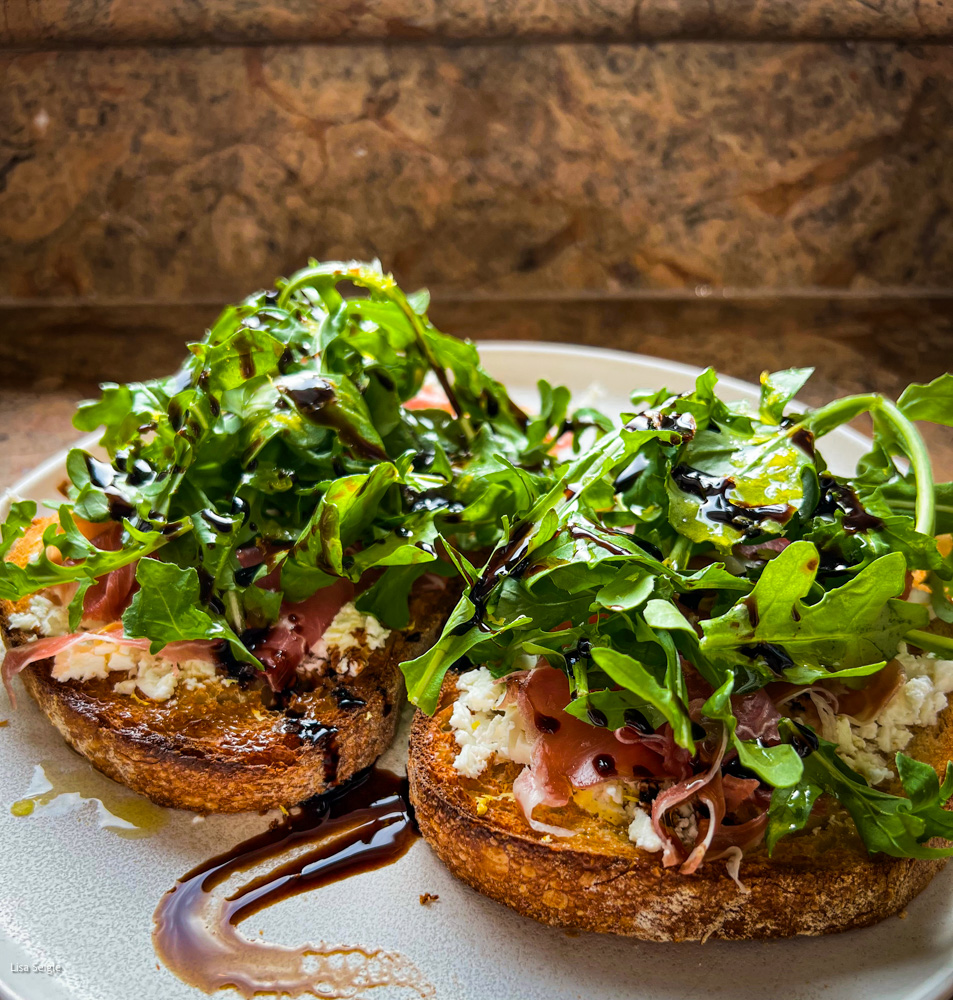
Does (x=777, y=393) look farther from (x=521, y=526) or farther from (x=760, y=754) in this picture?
(x=760, y=754)

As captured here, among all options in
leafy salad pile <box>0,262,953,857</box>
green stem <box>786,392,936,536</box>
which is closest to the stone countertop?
leafy salad pile <box>0,262,953,857</box>

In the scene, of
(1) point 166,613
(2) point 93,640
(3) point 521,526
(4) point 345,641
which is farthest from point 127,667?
(3) point 521,526

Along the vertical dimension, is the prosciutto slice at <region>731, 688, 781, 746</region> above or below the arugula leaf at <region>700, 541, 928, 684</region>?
below

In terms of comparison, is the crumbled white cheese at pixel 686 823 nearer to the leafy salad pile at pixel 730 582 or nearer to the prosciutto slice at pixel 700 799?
the prosciutto slice at pixel 700 799

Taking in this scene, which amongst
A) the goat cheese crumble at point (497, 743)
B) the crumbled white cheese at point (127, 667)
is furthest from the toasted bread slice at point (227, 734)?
the goat cheese crumble at point (497, 743)

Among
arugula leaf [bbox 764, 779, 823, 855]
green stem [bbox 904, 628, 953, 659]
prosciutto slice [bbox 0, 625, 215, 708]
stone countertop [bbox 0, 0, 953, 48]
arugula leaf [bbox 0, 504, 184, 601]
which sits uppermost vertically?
stone countertop [bbox 0, 0, 953, 48]

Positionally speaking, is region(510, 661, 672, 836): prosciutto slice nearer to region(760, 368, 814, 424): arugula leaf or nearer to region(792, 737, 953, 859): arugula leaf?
region(792, 737, 953, 859): arugula leaf

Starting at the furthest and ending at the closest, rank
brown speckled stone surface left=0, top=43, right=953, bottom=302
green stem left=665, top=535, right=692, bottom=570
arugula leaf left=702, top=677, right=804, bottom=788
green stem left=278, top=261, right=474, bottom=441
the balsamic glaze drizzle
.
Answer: brown speckled stone surface left=0, top=43, right=953, bottom=302 → green stem left=278, top=261, right=474, bottom=441 → green stem left=665, top=535, right=692, bottom=570 → the balsamic glaze drizzle → arugula leaf left=702, top=677, right=804, bottom=788
